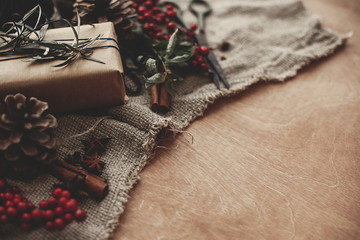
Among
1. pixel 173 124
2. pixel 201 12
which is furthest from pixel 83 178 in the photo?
pixel 201 12

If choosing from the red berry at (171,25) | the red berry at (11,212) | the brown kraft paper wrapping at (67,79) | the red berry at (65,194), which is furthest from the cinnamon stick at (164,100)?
the red berry at (11,212)

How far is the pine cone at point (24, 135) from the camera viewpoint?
623 millimetres

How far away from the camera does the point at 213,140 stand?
2.65 feet

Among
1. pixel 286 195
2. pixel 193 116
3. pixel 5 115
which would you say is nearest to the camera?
pixel 5 115

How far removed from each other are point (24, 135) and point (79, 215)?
21 cm

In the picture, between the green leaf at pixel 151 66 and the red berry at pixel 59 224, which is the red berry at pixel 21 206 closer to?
the red berry at pixel 59 224

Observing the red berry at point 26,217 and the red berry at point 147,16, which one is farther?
the red berry at point 147,16

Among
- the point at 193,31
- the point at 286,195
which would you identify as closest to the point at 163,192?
the point at 286,195

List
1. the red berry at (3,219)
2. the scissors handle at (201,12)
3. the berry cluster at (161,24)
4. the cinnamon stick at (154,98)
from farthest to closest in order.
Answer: the scissors handle at (201,12) → the berry cluster at (161,24) → the cinnamon stick at (154,98) → the red berry at (3,219)

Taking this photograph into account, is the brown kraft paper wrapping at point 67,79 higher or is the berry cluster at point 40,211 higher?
the brown kraft paper wrapping at point 67,79

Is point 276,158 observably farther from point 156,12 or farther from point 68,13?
point 68,13

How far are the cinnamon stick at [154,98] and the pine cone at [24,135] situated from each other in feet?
0.89

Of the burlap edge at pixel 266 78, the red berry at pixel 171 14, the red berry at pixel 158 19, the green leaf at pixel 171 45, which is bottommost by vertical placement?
the burlap edge at pixel 266 78

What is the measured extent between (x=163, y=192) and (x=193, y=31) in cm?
58
